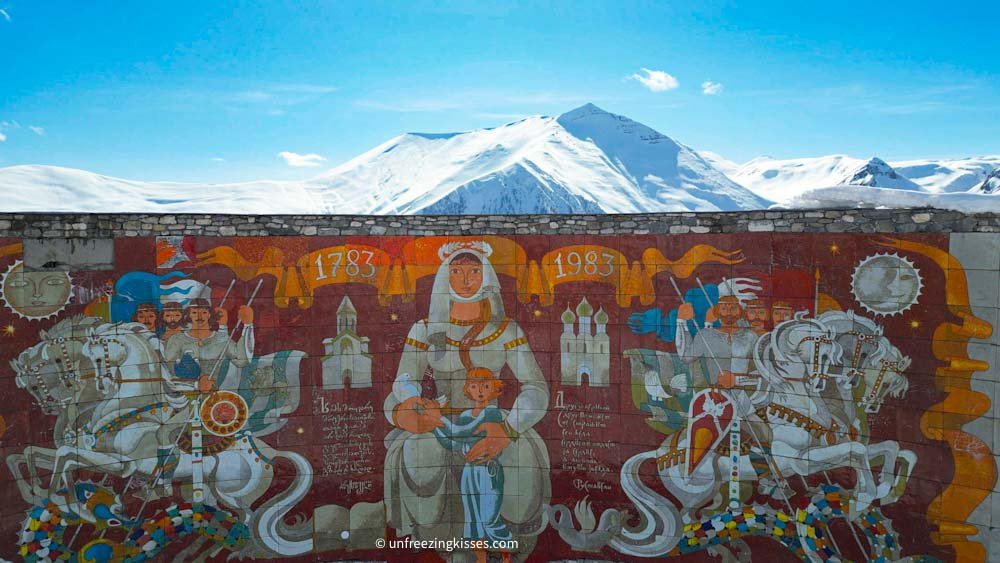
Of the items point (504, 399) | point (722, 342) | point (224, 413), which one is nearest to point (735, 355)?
point (722, 342)

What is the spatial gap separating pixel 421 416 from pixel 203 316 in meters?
5.68

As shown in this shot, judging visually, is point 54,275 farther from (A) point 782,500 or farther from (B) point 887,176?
(B) point 887,176

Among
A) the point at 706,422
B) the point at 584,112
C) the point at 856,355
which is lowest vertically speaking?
the point at 706,422

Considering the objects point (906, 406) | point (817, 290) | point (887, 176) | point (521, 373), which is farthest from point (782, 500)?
point (887, 176)

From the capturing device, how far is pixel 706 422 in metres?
14.8

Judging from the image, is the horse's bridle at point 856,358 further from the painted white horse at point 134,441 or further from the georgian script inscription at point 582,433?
the painted white horse at point 134,441

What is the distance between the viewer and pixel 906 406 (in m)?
13.4

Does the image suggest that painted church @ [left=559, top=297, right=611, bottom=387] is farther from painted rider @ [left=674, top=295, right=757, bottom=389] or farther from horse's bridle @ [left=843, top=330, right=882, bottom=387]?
horse's bridle @ [left=843, top=330, right=882, bottom=387]

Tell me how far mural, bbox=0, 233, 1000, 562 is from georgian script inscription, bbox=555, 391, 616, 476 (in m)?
0.05

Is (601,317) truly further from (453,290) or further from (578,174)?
(578,174)

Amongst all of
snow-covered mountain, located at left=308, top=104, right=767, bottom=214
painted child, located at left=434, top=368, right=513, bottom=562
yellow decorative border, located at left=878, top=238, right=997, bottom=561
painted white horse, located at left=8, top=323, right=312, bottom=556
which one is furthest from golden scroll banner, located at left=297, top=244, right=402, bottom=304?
snow-covered mountain, located at left=308, top=104, right=767, bottom=214

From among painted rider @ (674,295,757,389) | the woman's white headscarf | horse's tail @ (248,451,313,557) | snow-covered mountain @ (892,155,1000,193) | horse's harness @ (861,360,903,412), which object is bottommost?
horse's tail @ (248,451,313,557)

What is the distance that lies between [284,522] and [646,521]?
8650mm

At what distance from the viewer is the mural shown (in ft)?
44.2
